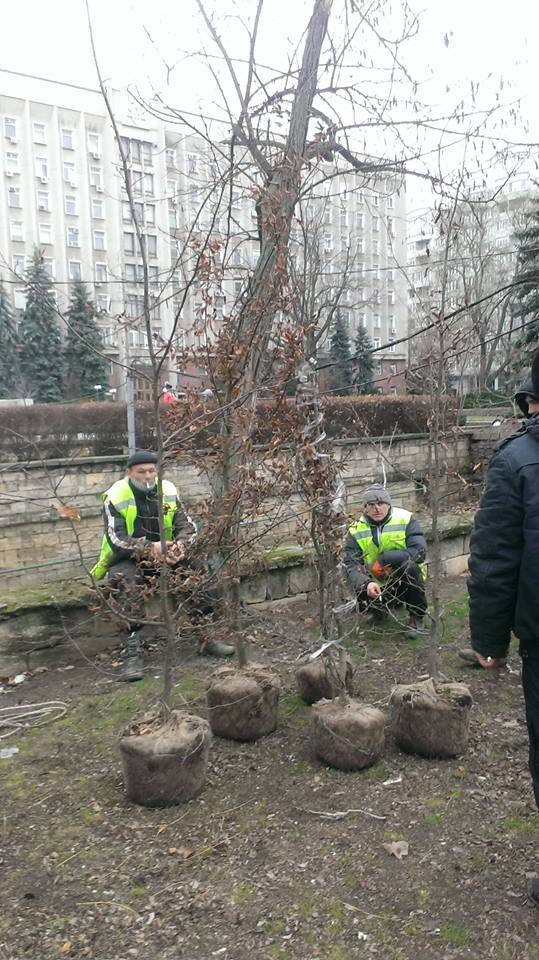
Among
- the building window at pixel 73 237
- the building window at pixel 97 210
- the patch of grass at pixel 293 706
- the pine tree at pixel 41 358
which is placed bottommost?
the patch of grass at pixel 293 706

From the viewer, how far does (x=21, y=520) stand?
1073cm

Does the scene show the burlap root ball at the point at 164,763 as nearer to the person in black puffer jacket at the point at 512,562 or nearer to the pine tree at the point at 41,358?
the person in black puffer jacket at the point at 512,562

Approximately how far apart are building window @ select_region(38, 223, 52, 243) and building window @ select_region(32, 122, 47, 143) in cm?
493

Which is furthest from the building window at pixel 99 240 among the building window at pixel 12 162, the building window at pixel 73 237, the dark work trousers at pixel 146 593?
the dark work trousers at pixel 146 593

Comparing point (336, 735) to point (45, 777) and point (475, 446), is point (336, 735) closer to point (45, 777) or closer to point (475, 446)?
point (45, 777)

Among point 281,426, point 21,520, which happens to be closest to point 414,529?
point 281,426

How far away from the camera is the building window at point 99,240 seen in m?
42.9

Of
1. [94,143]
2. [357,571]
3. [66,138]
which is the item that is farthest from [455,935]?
[94,143]

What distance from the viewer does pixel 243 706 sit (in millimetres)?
3451

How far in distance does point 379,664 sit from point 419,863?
2.04m

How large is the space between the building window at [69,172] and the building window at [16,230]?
4.16 meters

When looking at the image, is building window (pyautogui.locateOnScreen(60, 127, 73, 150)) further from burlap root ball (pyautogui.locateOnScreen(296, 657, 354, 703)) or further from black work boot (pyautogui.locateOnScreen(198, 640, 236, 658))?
burlap root ball (pyautogui.locateOnScreen(296, 657, 354, 703))

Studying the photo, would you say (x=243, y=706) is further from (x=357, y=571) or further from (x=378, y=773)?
(x=357, y=571)

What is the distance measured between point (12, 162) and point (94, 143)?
17.9 feet
